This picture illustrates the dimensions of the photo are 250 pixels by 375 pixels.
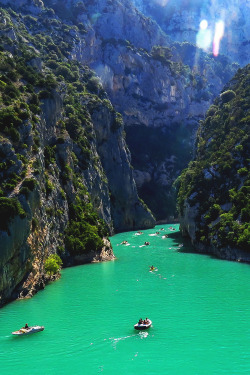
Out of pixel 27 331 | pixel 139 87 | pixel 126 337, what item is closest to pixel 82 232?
pixel 27 331

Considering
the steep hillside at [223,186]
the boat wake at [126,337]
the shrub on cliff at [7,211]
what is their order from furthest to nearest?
the steep hillside at [223,186] → the shrub on cliff at [7,211] → the boat wake at [126,337]

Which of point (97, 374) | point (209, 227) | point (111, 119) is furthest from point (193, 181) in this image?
point (97, 374)

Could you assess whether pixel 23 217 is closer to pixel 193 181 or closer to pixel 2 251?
pixel 2 251

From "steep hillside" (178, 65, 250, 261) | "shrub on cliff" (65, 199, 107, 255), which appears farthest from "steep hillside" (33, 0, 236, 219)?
"shrub on cliff" (65, 199, 107, 255)

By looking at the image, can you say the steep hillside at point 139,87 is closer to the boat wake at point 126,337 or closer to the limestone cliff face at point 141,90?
the limestone cliff face at point 141,90

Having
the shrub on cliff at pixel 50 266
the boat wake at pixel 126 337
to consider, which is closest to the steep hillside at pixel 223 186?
the shrub on cliff at pixel 50 266

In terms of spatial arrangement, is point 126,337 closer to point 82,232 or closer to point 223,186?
point 82,232

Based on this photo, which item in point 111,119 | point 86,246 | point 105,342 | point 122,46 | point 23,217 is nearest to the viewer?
point 105,342
